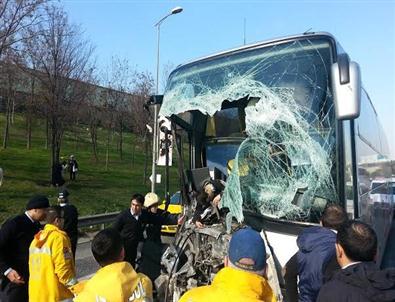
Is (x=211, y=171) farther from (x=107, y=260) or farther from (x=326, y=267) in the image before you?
(x=107, y=260)

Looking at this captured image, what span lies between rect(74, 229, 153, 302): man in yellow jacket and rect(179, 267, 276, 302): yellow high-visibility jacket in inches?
27.4

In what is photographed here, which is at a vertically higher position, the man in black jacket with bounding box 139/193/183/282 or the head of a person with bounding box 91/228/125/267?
the head of a person with bounding box 91/228/125/267

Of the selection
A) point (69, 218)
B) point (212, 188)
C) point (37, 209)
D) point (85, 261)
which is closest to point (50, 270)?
point (37, 209)

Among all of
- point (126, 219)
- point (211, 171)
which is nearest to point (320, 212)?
point (211, 171)

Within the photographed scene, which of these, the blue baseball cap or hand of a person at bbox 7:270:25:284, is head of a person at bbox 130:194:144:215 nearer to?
hand of a person at bbox 7:270:25:284

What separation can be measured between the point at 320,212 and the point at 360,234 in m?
1.76

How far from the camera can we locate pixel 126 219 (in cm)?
683

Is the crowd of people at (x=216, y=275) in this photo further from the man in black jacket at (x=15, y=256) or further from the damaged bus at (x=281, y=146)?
the damaged bus at (x=281, y=146)

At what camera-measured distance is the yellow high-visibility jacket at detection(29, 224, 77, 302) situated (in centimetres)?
432

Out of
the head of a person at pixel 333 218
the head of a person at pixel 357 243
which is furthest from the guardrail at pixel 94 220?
the head of a person at pixel 357 243

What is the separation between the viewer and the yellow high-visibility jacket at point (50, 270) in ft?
14.2

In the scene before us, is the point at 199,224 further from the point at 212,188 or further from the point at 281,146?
the point at 281,146

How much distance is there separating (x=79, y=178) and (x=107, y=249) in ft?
68.8

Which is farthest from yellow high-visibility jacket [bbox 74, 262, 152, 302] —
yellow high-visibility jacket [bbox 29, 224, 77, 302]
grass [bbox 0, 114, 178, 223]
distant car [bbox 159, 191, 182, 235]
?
distant car [bbox 159, 191, 182, 235]
